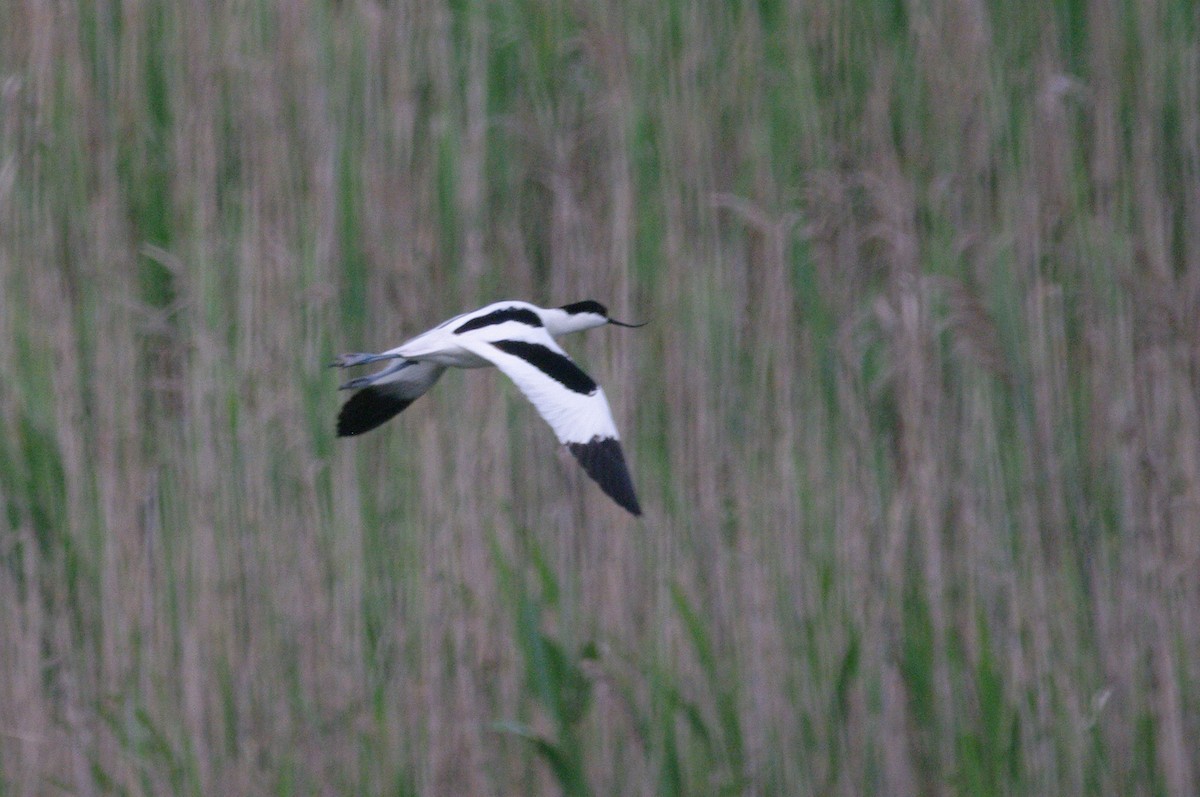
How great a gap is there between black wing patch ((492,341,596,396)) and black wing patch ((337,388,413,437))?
1.04 ft

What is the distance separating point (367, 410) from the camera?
2.59 m

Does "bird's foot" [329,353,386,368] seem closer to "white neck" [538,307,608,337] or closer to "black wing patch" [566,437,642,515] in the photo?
"white neck" [538,307,608,337]

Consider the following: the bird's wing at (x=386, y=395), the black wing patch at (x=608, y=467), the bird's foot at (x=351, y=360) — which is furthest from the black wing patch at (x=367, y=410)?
the black wing patch at (x=608, y=467)

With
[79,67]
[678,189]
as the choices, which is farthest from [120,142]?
[678,189]

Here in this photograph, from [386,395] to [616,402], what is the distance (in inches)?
13.6

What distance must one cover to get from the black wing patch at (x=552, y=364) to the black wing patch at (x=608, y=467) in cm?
11

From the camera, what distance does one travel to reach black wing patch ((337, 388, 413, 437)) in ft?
8.39

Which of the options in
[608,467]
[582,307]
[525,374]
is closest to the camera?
[608,467]

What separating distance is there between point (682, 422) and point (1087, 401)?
0.58 meters

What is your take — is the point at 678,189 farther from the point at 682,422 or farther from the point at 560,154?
the point at 682,422

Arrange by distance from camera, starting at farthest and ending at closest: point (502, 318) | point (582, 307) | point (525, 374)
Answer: point (582, 307), point (502, 318), point (525, 374)

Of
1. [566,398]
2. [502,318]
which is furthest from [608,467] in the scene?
[502,318]

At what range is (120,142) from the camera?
2977mm

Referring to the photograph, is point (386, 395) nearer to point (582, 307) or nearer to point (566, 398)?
point (582, 307)
